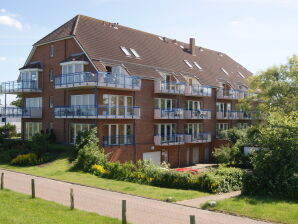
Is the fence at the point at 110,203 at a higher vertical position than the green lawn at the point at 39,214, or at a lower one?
lower

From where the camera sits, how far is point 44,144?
93.5ft

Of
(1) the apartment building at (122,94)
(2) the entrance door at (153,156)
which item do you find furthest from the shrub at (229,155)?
(2) the entrance door at (153,156)

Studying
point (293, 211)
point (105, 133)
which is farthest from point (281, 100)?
point (293, 211)

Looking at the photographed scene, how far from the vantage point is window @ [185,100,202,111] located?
3731cm

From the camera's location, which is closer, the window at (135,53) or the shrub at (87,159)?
the shrub at (87,159)

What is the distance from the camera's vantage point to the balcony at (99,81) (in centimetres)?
2734

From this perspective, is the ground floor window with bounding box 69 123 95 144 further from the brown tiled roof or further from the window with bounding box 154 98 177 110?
the window with bounding box 154 98 177 110

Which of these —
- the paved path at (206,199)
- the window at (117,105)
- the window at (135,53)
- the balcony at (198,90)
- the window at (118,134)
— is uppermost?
the window at (135,53)

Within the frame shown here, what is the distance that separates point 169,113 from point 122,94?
18.2 ft

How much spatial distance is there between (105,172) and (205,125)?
64.6ft

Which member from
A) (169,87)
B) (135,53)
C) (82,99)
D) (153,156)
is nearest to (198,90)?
(169,87)

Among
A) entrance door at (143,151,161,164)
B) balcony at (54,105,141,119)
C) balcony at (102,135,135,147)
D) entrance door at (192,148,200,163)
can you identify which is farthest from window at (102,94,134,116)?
entrance door at (192,148,200,163)

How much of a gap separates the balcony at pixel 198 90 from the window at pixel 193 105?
134 centimetres

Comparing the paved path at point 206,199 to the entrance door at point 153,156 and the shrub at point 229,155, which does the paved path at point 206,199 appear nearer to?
→ the shrub at point 229,155
